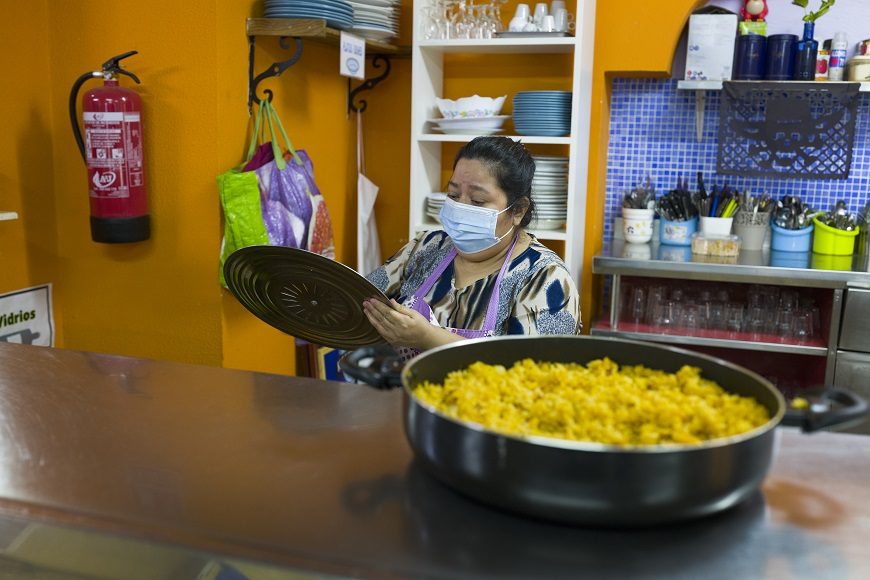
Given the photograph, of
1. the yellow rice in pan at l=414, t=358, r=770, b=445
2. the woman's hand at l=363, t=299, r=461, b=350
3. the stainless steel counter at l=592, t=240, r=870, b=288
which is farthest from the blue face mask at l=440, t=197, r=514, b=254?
the yellow rice in pan at l=414, t=358, r=770, b=445

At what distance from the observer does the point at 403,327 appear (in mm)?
1915

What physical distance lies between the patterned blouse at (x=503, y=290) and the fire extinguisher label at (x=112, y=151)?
83 cm

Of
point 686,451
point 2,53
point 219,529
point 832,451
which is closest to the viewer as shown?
point 686,451

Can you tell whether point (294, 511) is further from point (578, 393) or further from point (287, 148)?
point (287, 148)

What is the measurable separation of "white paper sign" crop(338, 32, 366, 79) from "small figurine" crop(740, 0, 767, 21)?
5.33ft

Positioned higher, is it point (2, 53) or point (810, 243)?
point (2, 53)

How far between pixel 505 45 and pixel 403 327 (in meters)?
1.72

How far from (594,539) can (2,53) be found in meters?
2.51

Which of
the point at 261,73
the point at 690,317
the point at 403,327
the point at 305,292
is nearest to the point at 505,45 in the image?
the point at 261,73

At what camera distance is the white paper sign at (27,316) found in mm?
2732

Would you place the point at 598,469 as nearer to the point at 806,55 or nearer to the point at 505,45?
the point at 505,45

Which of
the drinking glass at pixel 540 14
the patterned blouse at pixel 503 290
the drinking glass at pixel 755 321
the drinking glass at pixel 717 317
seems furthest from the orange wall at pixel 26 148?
the drinking glass at pixel 755 321

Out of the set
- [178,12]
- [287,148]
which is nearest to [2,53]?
[178,12]

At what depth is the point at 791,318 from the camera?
3.38 meters
